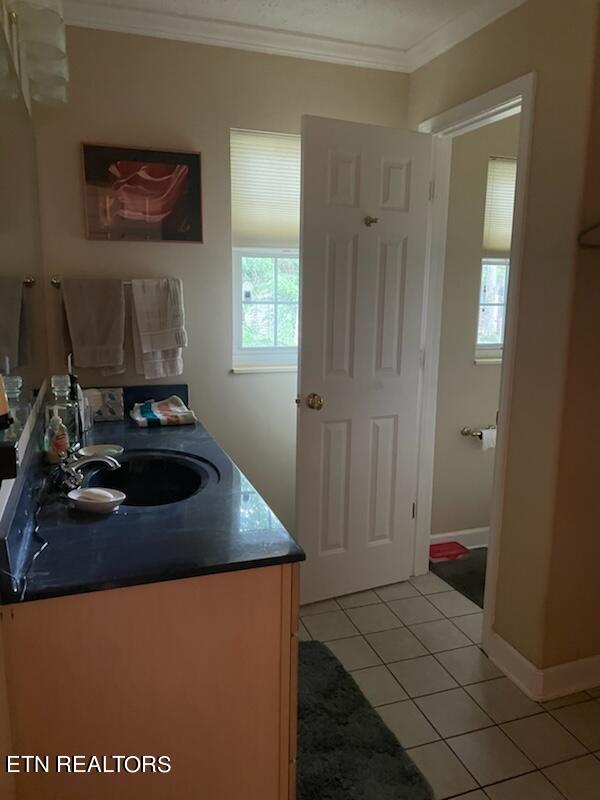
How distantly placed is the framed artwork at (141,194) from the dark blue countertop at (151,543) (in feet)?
4.33

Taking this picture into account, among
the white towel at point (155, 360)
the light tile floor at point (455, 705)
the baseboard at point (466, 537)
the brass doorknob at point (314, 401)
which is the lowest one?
the light tile floor at point (455, 705)

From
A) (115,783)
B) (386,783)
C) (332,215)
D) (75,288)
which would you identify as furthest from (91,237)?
(386,783)

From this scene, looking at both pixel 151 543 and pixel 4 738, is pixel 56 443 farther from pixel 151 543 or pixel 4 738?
pixel 4 738

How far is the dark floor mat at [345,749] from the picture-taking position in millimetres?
1679

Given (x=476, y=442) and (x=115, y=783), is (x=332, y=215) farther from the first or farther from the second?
(x=115, y=783)

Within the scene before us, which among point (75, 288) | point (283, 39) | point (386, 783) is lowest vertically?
point (386, 783)

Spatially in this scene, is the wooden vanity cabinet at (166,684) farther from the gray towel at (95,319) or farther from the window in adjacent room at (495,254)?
the window in adjacent room at (495,254)

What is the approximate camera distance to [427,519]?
2.95 meters

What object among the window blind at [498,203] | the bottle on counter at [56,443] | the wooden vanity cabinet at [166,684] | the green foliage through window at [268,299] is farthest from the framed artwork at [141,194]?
the wooden vanity cabinet at [166,684]

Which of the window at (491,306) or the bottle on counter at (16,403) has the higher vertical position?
the window at (491,306)

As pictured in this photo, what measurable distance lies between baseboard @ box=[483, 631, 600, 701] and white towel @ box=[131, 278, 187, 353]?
5.91 feet

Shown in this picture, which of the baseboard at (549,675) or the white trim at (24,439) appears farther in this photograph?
the baseboard at (549,675)

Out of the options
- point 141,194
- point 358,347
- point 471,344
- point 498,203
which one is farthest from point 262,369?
point 498,203

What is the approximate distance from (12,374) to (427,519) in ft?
7.06
